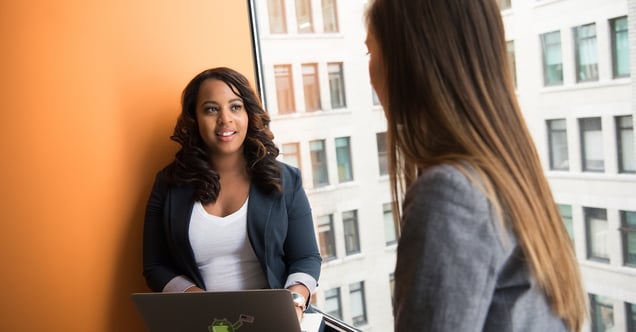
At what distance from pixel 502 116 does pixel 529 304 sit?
0.25 m

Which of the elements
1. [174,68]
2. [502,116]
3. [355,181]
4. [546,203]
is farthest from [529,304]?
[355,181]

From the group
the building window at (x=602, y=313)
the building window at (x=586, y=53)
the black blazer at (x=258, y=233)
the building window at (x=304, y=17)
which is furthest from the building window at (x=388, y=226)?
the building window at (x=586, y=53)

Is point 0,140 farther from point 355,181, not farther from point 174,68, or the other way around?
point 355,181

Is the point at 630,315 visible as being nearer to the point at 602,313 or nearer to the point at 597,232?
the point at 602,313

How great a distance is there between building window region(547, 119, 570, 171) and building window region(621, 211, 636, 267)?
0.21 m

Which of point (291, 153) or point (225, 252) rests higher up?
point (291, 153)

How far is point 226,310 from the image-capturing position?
135 centimetres

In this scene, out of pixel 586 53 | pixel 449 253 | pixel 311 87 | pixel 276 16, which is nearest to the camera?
pixel 449 253

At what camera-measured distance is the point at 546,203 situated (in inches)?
29.4

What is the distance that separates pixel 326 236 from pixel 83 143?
52.6 inches

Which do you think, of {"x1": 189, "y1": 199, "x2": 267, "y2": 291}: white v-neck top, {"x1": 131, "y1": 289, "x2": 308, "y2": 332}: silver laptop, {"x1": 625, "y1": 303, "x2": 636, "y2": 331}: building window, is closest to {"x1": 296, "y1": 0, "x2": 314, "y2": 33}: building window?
{"x1": 189, "y1": 199, "x2": 267, "y2": 291}: white v-neck top

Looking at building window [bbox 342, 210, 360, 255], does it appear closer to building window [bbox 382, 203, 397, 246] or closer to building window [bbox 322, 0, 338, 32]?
building window [bbox 382, 203, 397, 246]

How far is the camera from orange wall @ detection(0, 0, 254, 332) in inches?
78.2

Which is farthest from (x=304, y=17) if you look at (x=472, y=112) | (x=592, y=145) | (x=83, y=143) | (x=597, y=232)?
(x=472, y=112)
